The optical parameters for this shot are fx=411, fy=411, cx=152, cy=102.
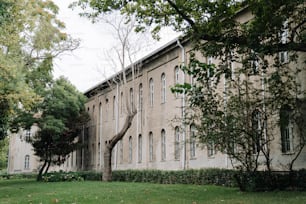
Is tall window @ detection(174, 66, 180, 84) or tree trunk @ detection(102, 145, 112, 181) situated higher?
tall window @ detection(174, 66, 180, 84)

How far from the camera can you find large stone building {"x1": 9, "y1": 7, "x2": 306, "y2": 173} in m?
21.3

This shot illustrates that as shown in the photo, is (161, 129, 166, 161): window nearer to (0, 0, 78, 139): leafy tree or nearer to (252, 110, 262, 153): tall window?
(0, 0, 78, 139): leafy tree

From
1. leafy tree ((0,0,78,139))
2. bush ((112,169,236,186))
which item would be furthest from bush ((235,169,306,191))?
leafy tree ((0,0,78,139))

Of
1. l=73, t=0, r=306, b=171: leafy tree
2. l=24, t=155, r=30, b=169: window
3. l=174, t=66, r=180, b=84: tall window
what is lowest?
l=24, t=155, r=30, b=169: window

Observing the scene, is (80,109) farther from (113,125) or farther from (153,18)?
(153,18)

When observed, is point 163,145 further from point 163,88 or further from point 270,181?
point 270,181

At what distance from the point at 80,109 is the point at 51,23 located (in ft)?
37.6

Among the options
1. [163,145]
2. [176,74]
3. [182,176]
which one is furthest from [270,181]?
[163,145]

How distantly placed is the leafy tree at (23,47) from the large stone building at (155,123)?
5.05 meters

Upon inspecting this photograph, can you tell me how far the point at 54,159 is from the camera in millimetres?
38656

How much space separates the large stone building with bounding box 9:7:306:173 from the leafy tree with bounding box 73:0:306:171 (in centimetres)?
156

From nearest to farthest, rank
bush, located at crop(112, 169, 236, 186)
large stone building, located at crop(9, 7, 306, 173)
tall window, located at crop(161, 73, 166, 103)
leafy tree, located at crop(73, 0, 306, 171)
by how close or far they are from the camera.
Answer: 1. leafy tree, located at crop(73, 0, 306, 171)
2. bush, located at crop(112, 169, 236, 186)
3. large stone building, located at crop(9, 7, 306, 173)
4. tall window, located at crop(161, 73, 166, 103)

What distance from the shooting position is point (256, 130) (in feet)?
49.2

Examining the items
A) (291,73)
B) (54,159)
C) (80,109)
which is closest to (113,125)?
(80,109)
